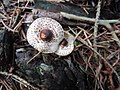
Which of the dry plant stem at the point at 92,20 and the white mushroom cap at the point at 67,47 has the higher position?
the dry plant stem at the point at 92,20

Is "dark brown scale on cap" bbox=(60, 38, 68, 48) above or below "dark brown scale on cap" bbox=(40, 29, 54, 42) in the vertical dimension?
below

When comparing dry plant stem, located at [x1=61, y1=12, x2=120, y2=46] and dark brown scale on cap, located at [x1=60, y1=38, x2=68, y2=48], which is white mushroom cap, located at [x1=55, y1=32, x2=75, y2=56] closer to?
dark brown scale on cap, located at [x1=60, y1=38, x2=68, y2=48]

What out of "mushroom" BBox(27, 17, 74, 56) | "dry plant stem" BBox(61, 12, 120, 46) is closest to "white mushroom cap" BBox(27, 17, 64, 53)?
"mushroom" BBox(27, 17, 74, 56)

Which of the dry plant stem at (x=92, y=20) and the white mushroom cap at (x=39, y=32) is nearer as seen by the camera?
the white mushroom cap at (x=39, y=32)

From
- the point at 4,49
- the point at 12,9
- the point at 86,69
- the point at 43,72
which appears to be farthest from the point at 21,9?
the point at 86,69

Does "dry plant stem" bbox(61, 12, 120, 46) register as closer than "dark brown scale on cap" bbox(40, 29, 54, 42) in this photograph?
No

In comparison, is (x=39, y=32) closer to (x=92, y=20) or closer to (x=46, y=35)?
(x=46, y=35)

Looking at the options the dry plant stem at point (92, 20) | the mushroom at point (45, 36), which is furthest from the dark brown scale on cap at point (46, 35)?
the dry plant stem at point (92, 20)

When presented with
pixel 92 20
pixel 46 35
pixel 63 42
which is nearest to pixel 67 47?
pixel 63 42

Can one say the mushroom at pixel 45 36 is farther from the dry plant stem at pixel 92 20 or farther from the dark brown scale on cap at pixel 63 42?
the dry plant stem at pixel 92 20
